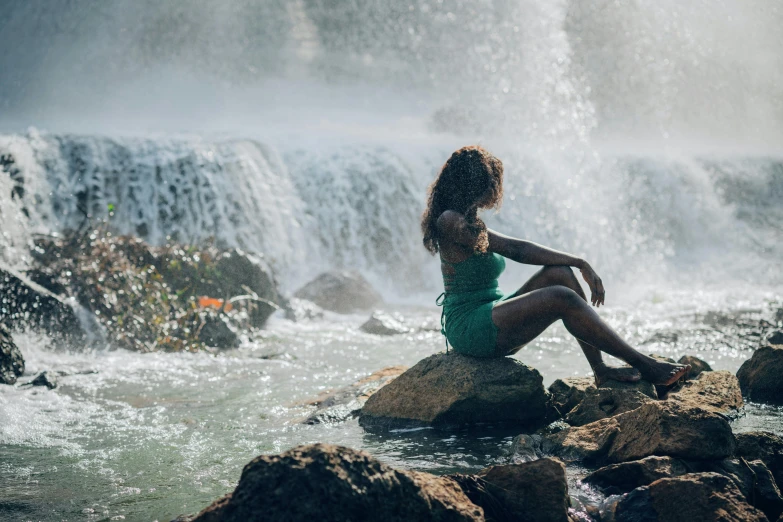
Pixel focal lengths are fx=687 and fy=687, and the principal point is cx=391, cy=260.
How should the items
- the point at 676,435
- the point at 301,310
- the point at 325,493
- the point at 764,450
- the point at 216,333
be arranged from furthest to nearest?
the point at 301,310
the point at 216,333
the point at 764,450
the point at 676,435
the point at 325,493

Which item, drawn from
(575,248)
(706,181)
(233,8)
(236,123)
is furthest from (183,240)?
(233,8)

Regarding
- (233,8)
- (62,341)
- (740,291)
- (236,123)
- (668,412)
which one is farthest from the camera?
(233,8)

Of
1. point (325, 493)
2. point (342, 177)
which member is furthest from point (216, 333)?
point (342, 177)

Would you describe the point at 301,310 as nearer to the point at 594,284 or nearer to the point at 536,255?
the point at 536,255

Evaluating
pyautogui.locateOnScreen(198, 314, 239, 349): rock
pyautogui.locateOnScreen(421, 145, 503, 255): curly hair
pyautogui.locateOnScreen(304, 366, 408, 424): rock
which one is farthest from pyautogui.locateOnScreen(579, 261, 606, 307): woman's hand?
pyautogui.locateOnScreen(198, 314, 239, 349): rock

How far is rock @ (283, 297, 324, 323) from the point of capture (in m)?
10.3

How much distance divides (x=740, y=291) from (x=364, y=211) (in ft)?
25.6

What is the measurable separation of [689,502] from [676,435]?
0.48 meters

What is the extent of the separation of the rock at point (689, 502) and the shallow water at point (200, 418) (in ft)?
1.12

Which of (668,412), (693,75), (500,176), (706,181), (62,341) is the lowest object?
(62,341)

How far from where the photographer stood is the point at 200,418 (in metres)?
4.97

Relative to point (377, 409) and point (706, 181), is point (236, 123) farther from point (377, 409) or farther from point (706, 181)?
point (377, 409)

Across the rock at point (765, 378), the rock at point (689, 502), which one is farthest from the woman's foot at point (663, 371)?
the rock at point (689, 502)

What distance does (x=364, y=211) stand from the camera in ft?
48.9
